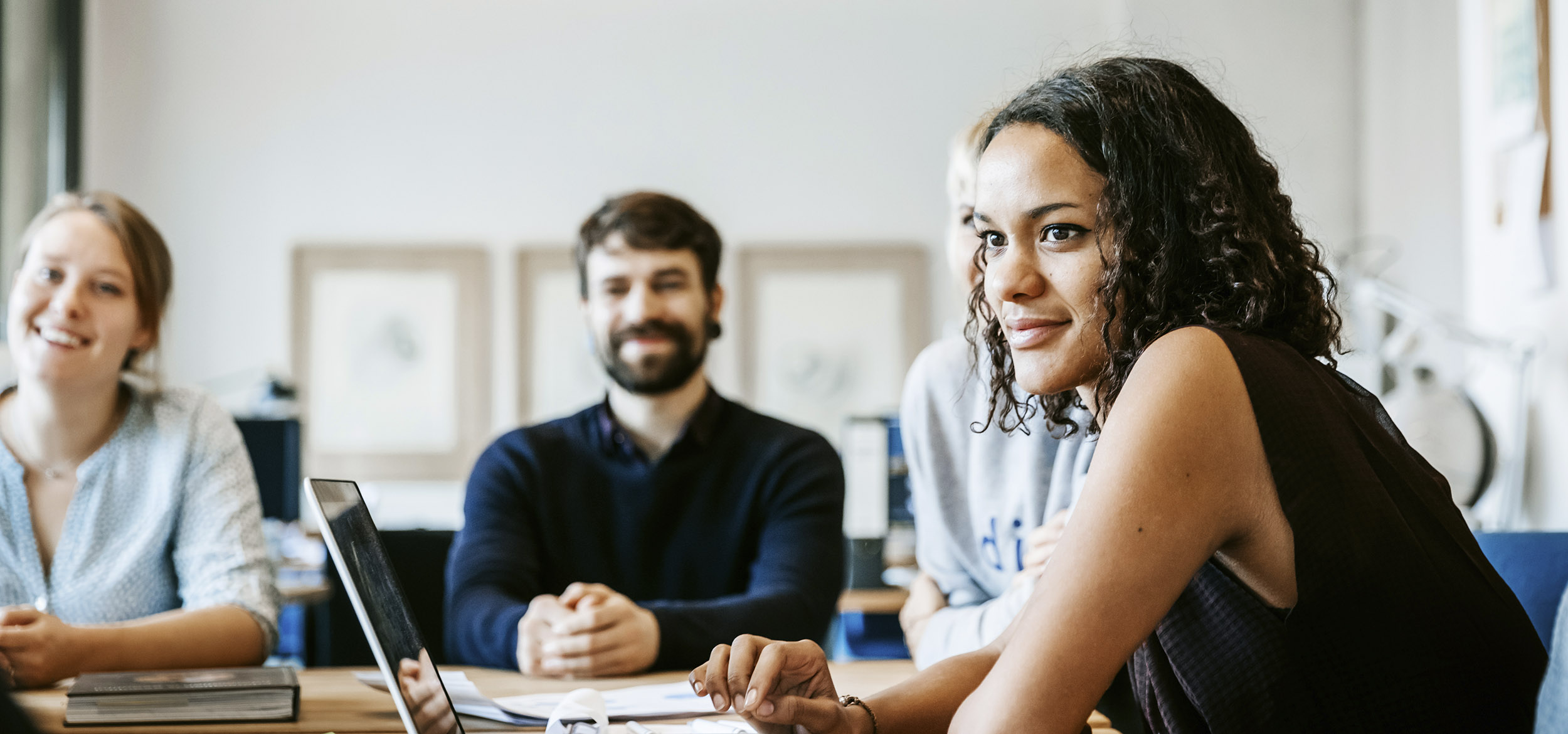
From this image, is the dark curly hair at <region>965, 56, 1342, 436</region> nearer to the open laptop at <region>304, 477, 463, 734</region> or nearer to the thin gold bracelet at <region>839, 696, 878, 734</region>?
the thin gold bracelet at <region>839, 696, 878, 734</region>

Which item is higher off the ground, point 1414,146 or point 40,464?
point 1414,146

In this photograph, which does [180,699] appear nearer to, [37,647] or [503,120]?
[37,647]

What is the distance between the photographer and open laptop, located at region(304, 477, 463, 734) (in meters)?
0.79

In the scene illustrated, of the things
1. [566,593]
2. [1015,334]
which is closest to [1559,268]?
[1015,334]

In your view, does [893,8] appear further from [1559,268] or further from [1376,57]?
[1559,268]

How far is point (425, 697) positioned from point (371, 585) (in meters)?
0.09

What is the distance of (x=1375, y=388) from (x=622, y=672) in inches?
130

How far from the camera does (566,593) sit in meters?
1.46

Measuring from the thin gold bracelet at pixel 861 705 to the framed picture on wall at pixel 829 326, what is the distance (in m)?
3.46

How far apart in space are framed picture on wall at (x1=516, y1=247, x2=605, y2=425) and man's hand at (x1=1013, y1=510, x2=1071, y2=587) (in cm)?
324

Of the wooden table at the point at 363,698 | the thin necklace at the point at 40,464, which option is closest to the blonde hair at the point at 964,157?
the wooden table at the point at 363,698

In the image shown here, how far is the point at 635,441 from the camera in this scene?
1957 millimetres

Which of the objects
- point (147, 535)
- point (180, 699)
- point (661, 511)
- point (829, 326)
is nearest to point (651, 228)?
point (661, 511)

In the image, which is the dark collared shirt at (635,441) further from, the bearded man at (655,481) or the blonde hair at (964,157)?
the blonde hair at (964,157)
